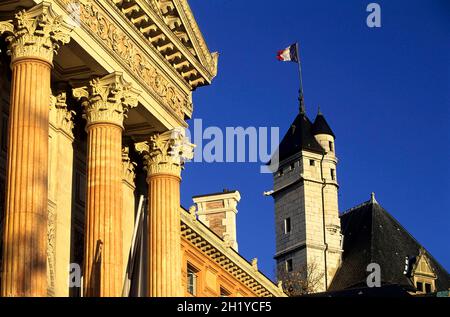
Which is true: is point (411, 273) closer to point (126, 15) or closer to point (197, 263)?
point (197, 263)

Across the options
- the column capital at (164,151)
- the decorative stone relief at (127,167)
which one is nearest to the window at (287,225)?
the decorative stone relief at (127,167)

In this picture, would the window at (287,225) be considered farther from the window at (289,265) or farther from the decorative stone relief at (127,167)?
the decorative stone relief at (127,167)

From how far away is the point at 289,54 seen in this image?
125188 mm

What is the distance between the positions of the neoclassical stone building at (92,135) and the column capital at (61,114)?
32mm

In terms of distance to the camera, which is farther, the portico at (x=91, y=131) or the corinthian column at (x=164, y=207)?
the corinthian column at (x=164, y=207)

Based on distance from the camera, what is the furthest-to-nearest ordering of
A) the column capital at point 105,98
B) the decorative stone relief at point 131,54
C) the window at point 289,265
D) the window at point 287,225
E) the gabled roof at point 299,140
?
the window at point 287,225 → the gabled roof at point 299,140 → the window at point 289,265 → the column capital at point 105,98 → the decorative stone relief at point 131,54

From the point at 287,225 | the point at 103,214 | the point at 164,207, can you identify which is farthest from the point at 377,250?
the point at 103,214

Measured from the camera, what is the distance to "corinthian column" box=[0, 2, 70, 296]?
30.2m

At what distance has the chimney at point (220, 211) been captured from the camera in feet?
248

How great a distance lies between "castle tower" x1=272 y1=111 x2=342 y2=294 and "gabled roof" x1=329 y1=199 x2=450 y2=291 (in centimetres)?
185

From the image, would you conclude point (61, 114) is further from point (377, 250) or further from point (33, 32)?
point (377, 250)

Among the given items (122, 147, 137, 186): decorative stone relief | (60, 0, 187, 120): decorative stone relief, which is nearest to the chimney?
(122, 147, 137, 186): decorative stone relief

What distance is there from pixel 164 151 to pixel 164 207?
2.04 meters

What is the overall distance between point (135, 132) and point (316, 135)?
3907 inches
